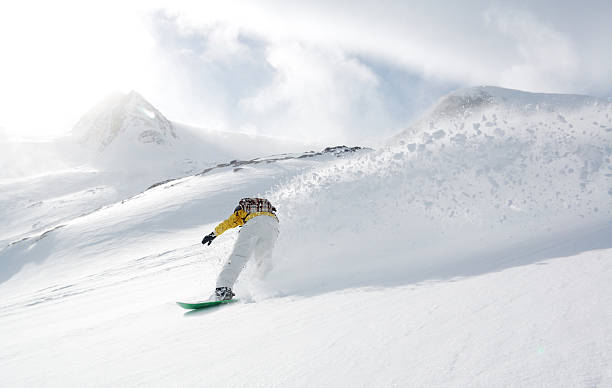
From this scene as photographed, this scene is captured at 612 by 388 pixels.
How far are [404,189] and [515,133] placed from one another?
88.2 inches

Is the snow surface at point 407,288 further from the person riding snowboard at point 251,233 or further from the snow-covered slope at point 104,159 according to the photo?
the snow-covered slope at point 104,159

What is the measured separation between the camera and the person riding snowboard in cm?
508

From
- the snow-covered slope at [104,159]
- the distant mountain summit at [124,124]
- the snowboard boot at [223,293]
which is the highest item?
the distant mountain summit at [124,124]

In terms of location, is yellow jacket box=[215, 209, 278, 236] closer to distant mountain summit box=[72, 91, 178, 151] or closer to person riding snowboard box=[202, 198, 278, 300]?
person riding snowboard box=[202, 198, 278, 300]

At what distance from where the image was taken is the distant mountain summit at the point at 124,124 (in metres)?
87.0

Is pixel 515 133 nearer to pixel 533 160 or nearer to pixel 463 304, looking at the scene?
pixel 533 160

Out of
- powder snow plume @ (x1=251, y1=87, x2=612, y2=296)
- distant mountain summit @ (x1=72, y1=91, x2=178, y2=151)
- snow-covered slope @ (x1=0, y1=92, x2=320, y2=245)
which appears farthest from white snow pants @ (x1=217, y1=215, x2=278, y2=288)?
distant mountain summit @ (x1=72, y1=91, x2=178, y2=151)

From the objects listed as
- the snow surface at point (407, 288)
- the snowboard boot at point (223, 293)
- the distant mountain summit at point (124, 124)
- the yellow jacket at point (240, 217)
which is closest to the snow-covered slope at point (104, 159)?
the distant mountain summit at point (124, 124)

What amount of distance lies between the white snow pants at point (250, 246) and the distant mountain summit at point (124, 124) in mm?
87114

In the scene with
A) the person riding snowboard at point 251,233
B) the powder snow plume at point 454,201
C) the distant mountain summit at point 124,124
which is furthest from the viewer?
the distant mountain summit at point 124,124

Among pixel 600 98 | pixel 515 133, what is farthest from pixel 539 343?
pixel 600 98

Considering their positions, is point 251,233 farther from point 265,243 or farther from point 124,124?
point 124,124

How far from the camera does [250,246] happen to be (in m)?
5.28

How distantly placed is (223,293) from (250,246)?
0.81m
